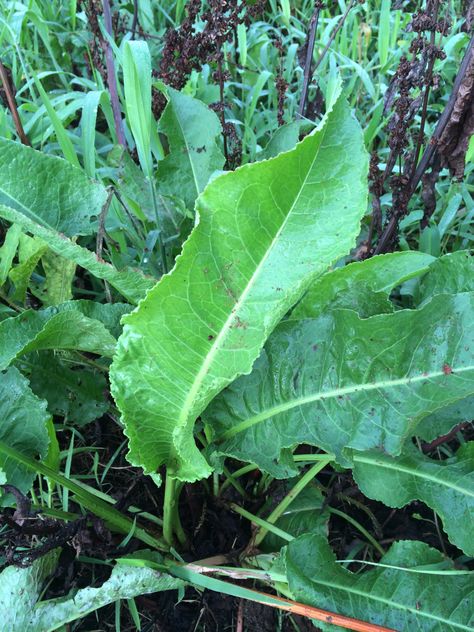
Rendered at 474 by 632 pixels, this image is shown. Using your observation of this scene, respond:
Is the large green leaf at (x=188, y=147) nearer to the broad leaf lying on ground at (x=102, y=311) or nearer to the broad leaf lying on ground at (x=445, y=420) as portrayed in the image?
the broad leaf lying on ground at (x=102, y=311)

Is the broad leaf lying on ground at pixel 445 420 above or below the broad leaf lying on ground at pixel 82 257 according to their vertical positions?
below

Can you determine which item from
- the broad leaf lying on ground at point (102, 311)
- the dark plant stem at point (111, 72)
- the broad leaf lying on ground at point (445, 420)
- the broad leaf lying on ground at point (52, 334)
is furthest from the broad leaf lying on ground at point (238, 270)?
the dark plant stem at point (111, 72)

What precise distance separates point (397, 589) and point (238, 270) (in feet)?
2.44

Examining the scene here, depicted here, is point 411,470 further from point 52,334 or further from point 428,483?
point 52,334

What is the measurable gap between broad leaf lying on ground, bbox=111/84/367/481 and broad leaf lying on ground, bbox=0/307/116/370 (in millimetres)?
147

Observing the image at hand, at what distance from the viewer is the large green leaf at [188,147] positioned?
156cm

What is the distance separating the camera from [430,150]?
1.62 metres

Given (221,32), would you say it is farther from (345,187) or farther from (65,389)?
(65,389)

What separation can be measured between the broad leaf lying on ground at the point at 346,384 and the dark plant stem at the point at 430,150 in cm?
57

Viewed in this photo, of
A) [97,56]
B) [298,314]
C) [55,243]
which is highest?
[97,56]

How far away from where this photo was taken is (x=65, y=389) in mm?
1470

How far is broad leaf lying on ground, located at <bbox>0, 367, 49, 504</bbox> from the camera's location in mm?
1273

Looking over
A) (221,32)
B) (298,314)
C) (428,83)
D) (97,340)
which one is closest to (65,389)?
(97,340)

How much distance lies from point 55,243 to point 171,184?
500 millimetres
